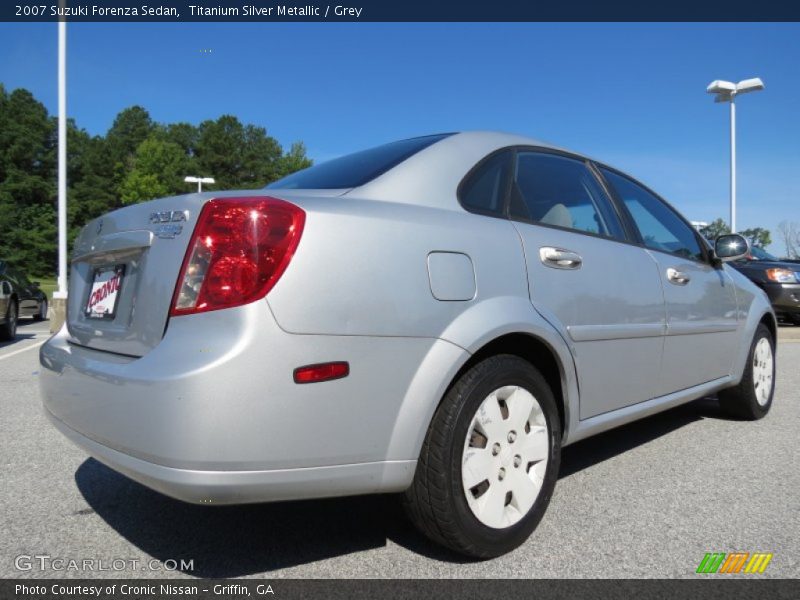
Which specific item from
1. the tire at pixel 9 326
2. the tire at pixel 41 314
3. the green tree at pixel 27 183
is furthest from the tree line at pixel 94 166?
the tire at pixel 9 326

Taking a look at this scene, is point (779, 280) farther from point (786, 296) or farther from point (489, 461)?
point (489, 461)

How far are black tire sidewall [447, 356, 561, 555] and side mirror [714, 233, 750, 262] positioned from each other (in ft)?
6.84

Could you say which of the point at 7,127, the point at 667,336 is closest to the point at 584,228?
the point at 667,336

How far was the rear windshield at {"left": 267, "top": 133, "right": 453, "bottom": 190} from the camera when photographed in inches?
93.5

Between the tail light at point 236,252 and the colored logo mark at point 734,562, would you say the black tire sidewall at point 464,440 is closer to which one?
the colored logo mark at point 734,562

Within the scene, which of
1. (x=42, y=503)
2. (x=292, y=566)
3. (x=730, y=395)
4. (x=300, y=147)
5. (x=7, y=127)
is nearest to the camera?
(x=292, y=566)

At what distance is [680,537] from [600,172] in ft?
5.67

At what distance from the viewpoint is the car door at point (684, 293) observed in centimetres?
330

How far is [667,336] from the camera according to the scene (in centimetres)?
321

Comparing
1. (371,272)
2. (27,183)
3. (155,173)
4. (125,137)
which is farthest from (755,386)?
(125,137)

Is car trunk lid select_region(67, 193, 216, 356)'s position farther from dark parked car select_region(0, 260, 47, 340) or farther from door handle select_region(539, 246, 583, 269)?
dark parked car select_region(0, 260, 47, 340)

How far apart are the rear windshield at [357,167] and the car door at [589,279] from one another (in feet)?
1.45

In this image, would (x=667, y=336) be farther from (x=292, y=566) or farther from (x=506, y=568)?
(x=292, y=566)

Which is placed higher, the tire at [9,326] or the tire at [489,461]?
the tire at [9,326]
